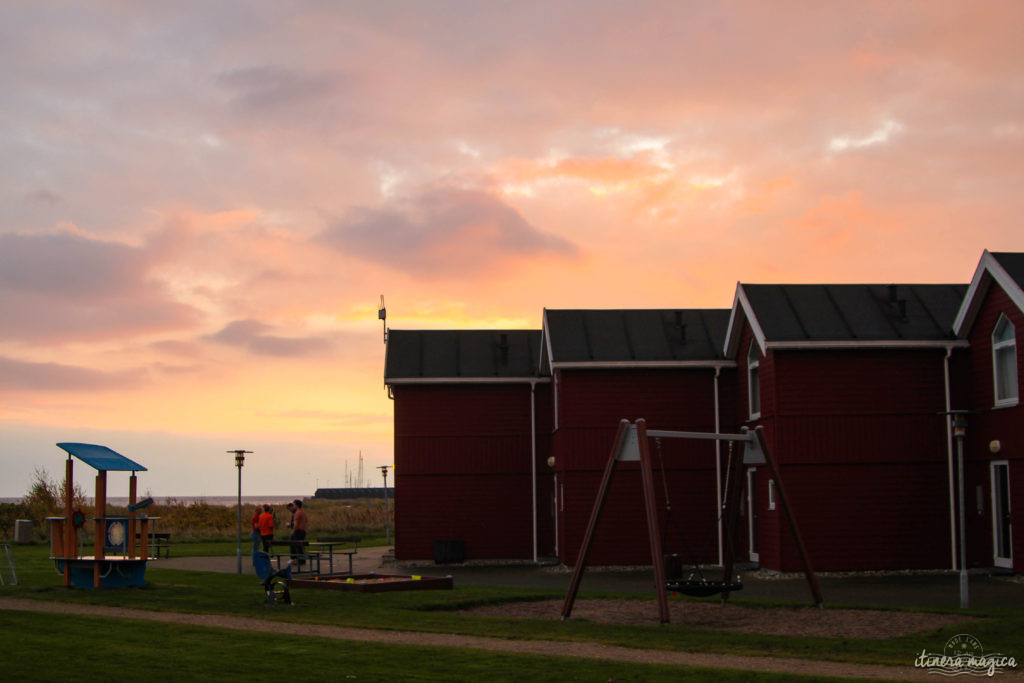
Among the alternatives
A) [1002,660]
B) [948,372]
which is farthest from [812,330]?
[1002,660]

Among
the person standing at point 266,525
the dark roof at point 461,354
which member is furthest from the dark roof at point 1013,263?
the person standing at point 266,525

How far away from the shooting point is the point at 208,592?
21688 mm

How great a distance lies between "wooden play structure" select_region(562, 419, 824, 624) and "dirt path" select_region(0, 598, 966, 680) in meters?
2.82

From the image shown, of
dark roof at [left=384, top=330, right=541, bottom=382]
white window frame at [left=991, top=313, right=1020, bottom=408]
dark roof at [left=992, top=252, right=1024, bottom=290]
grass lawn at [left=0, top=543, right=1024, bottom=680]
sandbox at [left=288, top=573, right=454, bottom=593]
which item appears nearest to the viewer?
grass lawn at [left=0, top=543, right=1024, bottom=680]

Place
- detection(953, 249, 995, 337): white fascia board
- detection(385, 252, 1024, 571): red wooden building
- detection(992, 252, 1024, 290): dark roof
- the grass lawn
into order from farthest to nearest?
detection(385, 252, 1024, 571): red wooden building < detection(953, 249, 995, 337): white fascia board < detection(992, 252, 1024, 290): dark roof < the grass lawn

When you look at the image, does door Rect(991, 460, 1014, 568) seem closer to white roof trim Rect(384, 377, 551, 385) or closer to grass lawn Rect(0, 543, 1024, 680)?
grass lawn Rect(0, 543, 1024, 680)

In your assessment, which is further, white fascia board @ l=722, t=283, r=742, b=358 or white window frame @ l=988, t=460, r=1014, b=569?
white fascia board @ l=722, t=283, r=742, b=358

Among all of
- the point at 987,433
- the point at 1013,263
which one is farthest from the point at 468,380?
the point at 1013,263

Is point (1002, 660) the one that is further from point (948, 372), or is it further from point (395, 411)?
point (395, 411)

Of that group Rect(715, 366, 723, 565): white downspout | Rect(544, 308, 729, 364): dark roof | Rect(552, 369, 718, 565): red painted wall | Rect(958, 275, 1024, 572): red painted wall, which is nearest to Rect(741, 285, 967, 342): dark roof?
Rect(958, 275, 1024, 572): red painted wall

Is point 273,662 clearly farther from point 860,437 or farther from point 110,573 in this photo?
point 860,437

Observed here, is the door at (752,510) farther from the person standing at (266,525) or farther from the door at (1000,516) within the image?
the person standing at (266,525)

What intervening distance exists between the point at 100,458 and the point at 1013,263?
19510 mm

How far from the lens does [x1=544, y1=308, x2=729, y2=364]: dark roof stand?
93.7 feet
